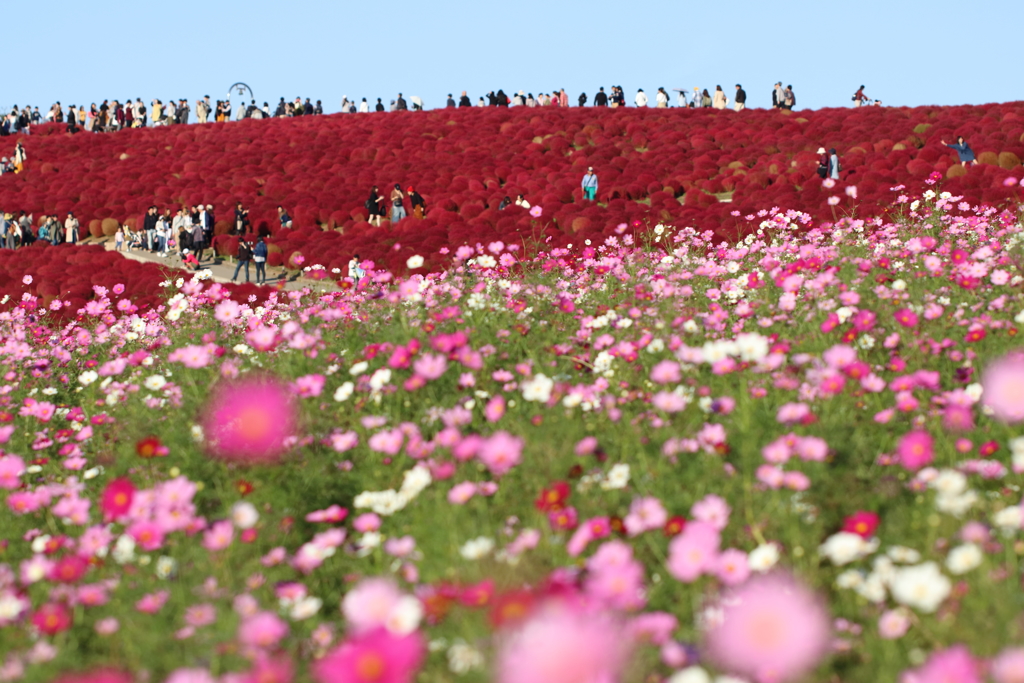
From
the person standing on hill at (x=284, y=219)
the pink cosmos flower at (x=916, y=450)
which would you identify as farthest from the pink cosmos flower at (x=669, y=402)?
the person standing on hill at (x=284, y=219)

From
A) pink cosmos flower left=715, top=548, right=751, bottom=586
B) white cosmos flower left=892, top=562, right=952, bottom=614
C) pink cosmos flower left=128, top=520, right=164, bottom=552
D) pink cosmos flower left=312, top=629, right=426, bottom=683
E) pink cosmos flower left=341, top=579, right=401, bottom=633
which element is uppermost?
white cosmos flower left=892, top=562, right=952, bottom=614

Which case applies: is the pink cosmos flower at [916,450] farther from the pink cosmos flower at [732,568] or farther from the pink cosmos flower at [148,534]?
the pink cosmos flower at [148,534]

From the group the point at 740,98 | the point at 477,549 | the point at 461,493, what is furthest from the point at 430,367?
the point at 740,98

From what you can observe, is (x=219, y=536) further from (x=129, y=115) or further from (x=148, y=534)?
(x=129, y=115)

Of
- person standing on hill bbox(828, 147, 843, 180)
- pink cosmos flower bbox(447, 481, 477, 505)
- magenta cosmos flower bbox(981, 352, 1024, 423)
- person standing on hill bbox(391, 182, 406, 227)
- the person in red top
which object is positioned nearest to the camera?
pink cosmos flower bbox(447, 481, 477, 505)

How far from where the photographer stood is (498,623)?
206 cm

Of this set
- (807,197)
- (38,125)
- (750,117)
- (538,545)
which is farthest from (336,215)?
(38,125)

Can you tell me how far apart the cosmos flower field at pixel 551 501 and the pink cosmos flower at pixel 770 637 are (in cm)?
1

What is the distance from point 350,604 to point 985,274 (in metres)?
4.68

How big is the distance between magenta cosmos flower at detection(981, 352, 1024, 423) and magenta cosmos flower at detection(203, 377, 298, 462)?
305 centimetres

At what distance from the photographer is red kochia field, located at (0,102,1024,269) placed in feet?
44.5

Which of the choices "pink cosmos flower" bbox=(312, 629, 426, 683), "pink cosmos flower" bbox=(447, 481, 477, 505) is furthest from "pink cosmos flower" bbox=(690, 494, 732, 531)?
"pink cosmos flower" bbox=(312, 629, 426, 683)

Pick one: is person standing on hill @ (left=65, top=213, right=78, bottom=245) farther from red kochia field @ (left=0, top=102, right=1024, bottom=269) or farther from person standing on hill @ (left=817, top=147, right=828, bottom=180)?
person standing on hill @ (left=817, top=147, right=828, bottom=180)

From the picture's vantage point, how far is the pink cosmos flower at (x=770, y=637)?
1.85m
